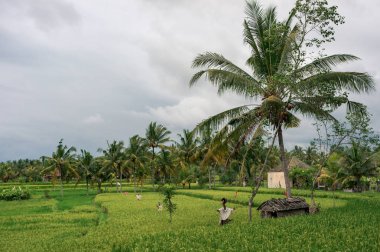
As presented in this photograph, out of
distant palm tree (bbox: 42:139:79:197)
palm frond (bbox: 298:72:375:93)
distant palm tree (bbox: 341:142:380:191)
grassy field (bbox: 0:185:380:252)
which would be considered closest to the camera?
grassy field (bbox: 0:185:380:252)

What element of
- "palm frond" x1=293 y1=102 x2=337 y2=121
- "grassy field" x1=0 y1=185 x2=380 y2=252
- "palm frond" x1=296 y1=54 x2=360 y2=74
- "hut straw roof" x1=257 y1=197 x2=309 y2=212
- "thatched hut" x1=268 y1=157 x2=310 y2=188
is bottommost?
"grassy field" x1=0 y1=185 x2=380 y2=252

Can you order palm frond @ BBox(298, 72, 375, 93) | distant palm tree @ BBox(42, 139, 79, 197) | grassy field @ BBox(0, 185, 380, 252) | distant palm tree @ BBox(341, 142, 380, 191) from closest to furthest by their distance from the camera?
grassy field @ BBox(0, 185, 380, 252), palm frond @ BBox(298, 72, 375, 93), distant palm tree @ BBox(341, 142, 380, 191), distant palm tree @ BBox(42, 139, 79, 197)

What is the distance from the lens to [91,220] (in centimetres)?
2312

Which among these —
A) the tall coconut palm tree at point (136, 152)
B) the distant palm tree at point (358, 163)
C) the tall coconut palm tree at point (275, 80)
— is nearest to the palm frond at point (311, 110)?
the tall coconut palm tree at point (275, 80)

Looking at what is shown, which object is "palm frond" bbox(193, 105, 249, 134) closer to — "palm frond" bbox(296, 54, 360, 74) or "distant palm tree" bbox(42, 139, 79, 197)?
"palm frond" bbox(296, 54, 360, 74)

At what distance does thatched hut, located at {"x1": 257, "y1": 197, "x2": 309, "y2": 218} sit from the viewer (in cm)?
1745

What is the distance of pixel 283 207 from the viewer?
17.5m

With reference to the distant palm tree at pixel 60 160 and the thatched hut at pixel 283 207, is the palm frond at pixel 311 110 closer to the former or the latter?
the thatched hut at pixel 283 207

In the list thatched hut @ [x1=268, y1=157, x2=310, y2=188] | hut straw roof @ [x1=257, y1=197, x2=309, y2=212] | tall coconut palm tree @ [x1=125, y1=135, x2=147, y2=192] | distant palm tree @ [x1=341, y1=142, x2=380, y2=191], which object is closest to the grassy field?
hut straw roof @ [x1=257, y1=197, x2=309, y2=212]

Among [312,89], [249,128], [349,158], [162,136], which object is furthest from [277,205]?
[162,136]

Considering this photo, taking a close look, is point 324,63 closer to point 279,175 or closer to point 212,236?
point 212,236

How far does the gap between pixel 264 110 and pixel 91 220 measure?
12.3m

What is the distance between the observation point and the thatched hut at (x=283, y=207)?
17453 millimetres

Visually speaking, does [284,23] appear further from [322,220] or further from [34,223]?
[34,223]
